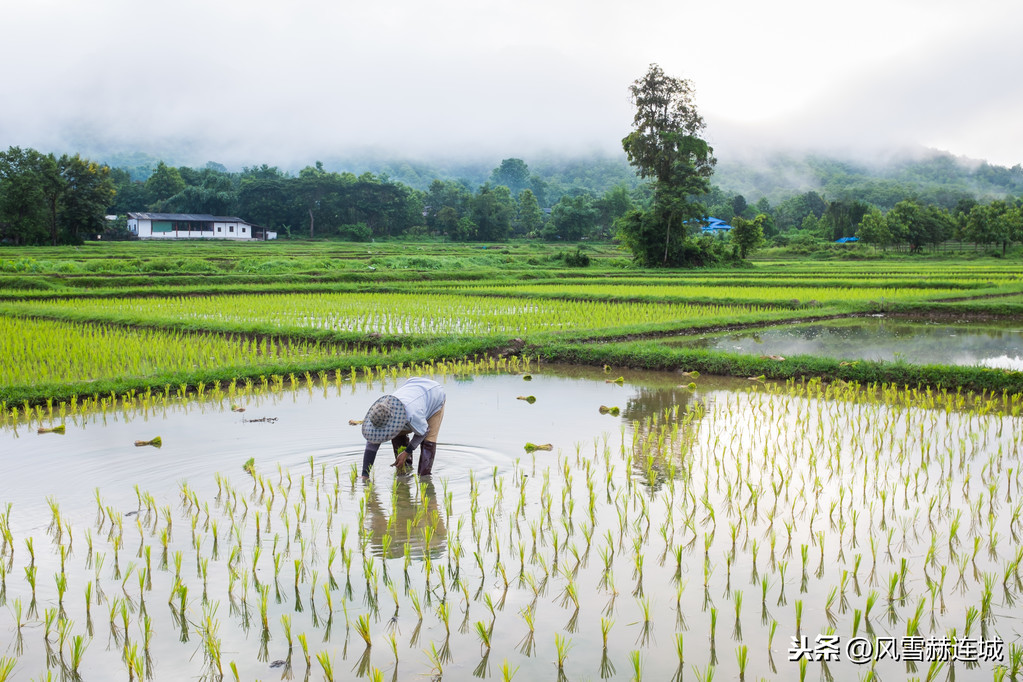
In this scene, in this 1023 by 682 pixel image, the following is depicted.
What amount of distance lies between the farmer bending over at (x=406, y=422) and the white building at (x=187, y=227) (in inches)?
2067

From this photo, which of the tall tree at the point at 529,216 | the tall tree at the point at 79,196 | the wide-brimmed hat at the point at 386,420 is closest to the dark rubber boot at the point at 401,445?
the wide-brimmed hat at the point at 386,420

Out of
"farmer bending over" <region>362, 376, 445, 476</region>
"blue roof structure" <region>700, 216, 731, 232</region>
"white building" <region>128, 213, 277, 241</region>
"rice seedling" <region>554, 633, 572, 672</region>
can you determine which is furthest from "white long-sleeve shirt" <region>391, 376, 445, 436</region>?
"blue roof structure" <region>700, 216, 731, 232</region>

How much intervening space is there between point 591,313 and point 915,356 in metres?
6.33

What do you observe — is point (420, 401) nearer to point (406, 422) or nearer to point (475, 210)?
point (406, 422)

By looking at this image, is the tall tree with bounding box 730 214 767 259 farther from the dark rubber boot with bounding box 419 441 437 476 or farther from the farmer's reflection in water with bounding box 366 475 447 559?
the farmer's reflection in water with bounding box 366 475 447 559

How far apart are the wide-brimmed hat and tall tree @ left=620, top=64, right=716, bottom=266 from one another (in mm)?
30895

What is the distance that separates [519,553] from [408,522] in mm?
668

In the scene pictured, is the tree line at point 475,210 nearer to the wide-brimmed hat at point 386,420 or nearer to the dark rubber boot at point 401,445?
the dark rubber boot at point 401,445

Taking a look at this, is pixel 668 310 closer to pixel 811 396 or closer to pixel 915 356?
pixel 915 356

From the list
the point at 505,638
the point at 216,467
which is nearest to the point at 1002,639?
the point at 505,638

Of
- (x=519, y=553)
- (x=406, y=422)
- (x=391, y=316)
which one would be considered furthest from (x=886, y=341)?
(x=519, y=553)

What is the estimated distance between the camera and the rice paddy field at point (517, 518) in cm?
323

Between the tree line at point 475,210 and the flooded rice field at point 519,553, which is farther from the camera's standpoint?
the tree line at point 475,210

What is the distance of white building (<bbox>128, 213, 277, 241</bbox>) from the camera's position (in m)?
53.5
